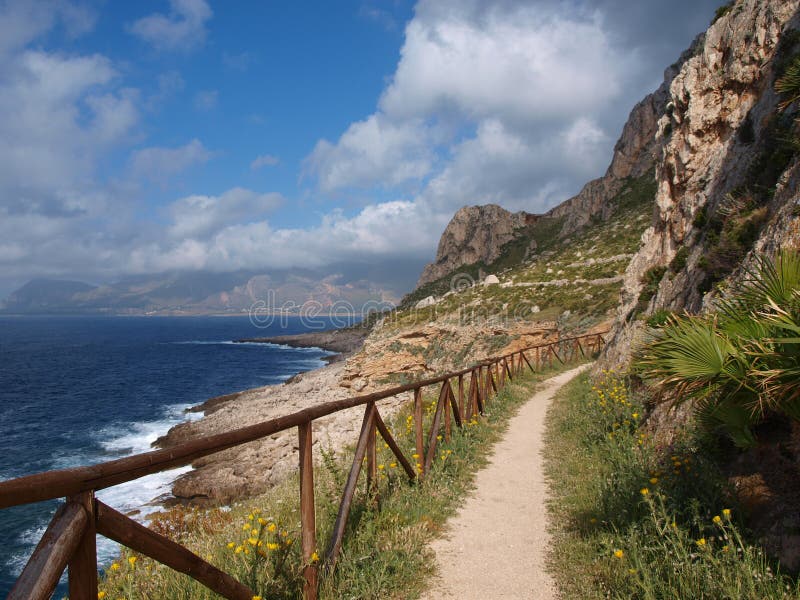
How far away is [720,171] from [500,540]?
12.7 meters

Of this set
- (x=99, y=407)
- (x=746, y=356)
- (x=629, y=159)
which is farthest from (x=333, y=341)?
(x=746, y=356)

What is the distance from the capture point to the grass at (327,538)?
3611mm

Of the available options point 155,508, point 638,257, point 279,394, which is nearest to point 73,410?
point 279,394

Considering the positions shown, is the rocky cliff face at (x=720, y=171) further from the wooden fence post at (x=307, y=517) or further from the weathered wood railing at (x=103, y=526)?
the weathered wood railing at (x=103, y=526)

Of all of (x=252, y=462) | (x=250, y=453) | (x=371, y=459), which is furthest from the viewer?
(x=250, y=453)

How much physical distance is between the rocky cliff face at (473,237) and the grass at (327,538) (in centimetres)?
10805

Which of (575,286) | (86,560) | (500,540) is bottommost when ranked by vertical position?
(500,540)

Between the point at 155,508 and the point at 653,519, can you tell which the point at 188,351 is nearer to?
the point at 155,508

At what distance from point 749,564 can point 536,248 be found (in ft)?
318

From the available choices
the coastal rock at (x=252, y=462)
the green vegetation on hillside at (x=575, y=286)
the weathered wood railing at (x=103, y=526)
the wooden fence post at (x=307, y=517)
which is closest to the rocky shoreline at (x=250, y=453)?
the coastal rock at (x=252, y=462)

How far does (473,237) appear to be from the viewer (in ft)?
403

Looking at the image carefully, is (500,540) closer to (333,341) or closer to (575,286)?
(575,286)

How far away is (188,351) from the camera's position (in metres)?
101

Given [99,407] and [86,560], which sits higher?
[86,560]
